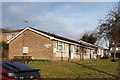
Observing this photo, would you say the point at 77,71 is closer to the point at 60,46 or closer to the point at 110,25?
the point at 60,46

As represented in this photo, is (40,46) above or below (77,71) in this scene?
above

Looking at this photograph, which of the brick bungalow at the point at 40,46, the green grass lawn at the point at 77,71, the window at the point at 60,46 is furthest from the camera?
the window at the point at 60,46

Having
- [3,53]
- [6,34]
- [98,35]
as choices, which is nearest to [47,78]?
[3,53]

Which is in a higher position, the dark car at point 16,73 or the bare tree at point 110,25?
the bare tree at point 110,25

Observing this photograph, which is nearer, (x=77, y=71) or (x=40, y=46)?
(x=77, y=71)

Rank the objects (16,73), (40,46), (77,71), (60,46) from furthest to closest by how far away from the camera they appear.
A: (60,46) → (40,46) → (77,71) → (16,73)

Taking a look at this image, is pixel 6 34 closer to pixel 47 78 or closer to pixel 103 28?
pixel 103 28

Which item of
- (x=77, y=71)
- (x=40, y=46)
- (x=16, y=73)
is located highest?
(x=40, y=46)

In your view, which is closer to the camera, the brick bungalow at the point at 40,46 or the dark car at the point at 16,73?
the dark car at the point at 16,73

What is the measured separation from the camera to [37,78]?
685 cm

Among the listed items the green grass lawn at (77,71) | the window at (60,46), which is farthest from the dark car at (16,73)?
the window at (60,46)

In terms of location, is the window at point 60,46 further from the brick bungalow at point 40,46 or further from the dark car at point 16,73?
the dark car at point 16,73

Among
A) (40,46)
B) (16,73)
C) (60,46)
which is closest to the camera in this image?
(16,73)

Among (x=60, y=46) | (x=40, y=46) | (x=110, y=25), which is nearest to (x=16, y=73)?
(x=40, y=46)
